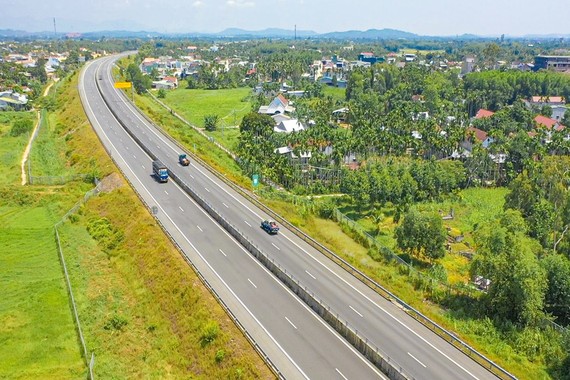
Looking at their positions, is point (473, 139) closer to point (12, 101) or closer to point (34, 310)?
point (34, 310)

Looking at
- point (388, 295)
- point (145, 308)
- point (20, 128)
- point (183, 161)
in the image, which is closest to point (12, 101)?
point (20, 128)

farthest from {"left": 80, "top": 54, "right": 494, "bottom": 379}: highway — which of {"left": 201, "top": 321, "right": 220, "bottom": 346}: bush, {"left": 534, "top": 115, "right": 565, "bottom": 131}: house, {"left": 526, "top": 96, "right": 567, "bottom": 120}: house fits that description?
{"left": 526, "top": 96, "right": 567, "bottom": 120}: house

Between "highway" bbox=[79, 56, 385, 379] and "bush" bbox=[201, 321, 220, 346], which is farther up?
"highway" bbox=[79, 56, 385, 379]

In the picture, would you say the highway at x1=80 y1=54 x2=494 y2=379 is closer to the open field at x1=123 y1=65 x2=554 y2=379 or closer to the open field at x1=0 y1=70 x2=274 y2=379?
the open field at x1=0 y1=70 x2=274 y2=379

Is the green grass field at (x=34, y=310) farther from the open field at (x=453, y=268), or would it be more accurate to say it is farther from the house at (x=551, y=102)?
the house at (x=551, y=102)

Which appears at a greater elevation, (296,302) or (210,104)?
(296,302)
